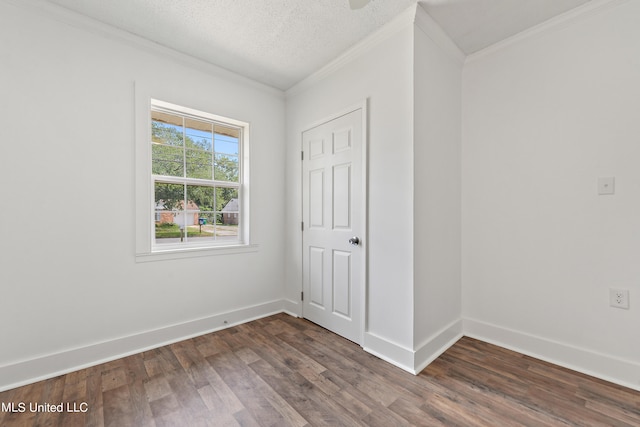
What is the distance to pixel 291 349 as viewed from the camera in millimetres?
2416

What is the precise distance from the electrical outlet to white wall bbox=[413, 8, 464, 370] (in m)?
1.04

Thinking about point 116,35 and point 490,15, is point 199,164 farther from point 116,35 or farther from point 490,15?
point 490,15

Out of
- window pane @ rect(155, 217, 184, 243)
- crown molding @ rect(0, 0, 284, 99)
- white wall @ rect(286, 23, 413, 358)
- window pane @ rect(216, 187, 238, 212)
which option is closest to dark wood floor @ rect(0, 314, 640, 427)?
white wall @ rect(286, 23, 413, 358)

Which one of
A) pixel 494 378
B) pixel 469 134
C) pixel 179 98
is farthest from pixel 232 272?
pixel 469 134

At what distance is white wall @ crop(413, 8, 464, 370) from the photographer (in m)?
2.16

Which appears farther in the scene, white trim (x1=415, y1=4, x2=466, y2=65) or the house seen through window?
the house seen through window

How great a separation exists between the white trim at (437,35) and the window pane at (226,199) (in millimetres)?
2347

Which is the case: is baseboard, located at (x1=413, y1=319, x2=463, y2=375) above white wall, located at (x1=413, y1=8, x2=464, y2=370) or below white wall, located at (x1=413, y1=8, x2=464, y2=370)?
below

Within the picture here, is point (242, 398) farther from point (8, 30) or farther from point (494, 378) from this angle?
point (8, 30)

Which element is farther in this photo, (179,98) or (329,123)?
(329,123)

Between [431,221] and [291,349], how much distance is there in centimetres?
164

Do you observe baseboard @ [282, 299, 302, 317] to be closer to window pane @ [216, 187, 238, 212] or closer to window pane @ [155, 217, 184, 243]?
window pane @ [216, 187, 238, 212]

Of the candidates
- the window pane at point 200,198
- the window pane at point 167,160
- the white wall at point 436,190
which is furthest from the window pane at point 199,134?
the white wall at point 436,190

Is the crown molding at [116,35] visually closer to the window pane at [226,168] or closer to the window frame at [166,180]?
the window frame at [166,180]
